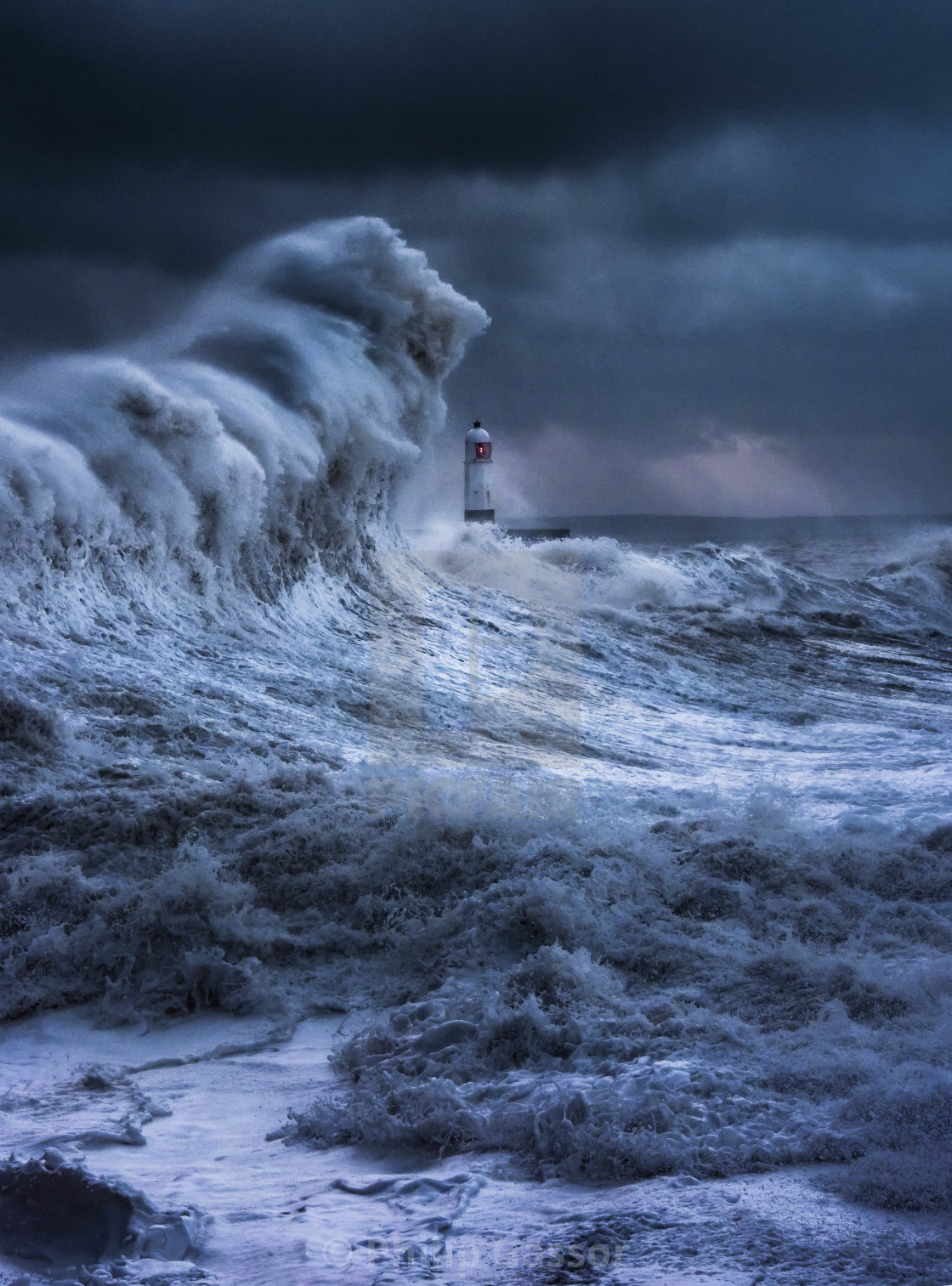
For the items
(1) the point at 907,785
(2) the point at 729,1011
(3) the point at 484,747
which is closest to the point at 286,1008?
(2) the point at 729,1011

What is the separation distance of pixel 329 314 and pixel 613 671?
251 inches

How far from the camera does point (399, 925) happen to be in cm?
457

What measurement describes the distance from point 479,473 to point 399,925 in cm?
2408

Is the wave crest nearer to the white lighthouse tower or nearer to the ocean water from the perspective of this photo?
the ocean water

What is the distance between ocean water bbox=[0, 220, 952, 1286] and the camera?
2.56 m

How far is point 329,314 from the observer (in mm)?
14352

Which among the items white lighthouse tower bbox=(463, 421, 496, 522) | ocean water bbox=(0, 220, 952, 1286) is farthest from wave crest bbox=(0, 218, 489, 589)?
white lighthouse tower bbox=(463, 421, 496, 522)

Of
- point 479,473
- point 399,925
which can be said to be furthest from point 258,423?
point 479,473

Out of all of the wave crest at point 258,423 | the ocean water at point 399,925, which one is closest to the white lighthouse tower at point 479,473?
the wave crest at point 258,423

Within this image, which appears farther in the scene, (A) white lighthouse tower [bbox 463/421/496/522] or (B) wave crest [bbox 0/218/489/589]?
(A) white lighthouse tower [bbox 463/421/496/522]

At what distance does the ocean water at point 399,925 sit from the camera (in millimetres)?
2557

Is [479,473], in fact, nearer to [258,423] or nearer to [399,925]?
[258,423]

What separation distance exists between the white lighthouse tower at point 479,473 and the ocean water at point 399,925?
51.2 feet

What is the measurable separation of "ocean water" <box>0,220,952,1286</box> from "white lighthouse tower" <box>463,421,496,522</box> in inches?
614
